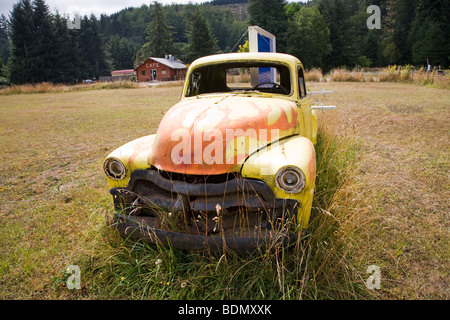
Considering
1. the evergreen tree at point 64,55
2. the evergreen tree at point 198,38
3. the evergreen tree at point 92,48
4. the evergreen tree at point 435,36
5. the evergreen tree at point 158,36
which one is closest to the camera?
the evergreen tree at point 435,36

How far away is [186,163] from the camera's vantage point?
7.88ft

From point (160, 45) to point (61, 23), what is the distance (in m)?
19.5

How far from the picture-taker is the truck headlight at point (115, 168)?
2770mm

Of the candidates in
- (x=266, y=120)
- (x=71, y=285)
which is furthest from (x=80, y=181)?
(x=266, y=120)

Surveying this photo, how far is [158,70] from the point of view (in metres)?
54.8

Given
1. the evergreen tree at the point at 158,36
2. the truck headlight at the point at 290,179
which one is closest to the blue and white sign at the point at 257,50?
the truck headlight at the point at 290,179

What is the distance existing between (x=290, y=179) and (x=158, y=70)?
5641 cm

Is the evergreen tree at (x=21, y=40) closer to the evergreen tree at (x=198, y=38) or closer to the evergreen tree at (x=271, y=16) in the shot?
the evergreen tree at (x=198, y=38)

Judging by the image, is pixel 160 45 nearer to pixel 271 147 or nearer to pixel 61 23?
pixel 61 23

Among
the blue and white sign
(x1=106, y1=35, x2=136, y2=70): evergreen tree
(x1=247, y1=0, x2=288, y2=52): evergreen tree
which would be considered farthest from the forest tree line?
the blue and white sign

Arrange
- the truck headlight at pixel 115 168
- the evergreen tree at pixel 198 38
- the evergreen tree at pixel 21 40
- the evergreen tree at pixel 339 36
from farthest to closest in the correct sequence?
the evergreen tree at pixel 198 38 → the evergreen tree at pixel 339 36 → the evergreen tree at pixel 21 40 → the truck headlight at pixel 115 168

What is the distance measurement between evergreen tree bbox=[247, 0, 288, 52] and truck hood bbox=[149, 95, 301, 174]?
51.1 m

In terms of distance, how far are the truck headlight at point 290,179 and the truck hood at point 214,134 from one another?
0.33 m

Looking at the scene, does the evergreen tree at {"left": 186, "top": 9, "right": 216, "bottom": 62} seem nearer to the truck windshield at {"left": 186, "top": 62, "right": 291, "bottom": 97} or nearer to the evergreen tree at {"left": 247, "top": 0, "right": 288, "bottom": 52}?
the evergreen tree at {"left": 247, "top": 0, "right": 288, "bottom": 52}
